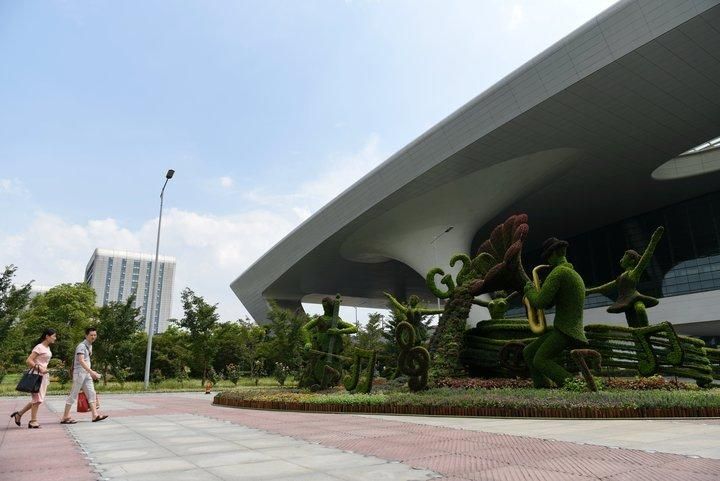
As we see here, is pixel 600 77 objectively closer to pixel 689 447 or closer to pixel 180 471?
pixel 689 447

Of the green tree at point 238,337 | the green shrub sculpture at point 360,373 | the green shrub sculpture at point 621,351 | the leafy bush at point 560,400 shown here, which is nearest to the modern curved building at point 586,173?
the green tree at point 238,337

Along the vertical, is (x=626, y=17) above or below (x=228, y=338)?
above

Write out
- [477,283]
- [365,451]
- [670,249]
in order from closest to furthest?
1. [365,451]
2. [477,283]
3. [670,249]

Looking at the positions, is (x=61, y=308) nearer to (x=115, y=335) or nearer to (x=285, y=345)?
(x=115, y=335)

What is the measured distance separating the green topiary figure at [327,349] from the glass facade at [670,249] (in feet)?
86.8


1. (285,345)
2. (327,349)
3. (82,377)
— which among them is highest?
(285,345)

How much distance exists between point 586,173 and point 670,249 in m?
9.53

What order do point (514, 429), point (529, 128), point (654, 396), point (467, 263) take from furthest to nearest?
1. point (529, 128)
2. point (467, 263)
3. point (654, 396)
4. point (514, 429)

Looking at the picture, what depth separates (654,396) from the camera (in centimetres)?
795

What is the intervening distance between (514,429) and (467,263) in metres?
7.45

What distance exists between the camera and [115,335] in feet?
76.6

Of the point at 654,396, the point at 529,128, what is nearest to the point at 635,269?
the point at 654,396

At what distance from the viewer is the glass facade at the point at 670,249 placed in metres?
31.2

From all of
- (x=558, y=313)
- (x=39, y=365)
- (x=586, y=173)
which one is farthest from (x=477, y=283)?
(x=586, y=173)
